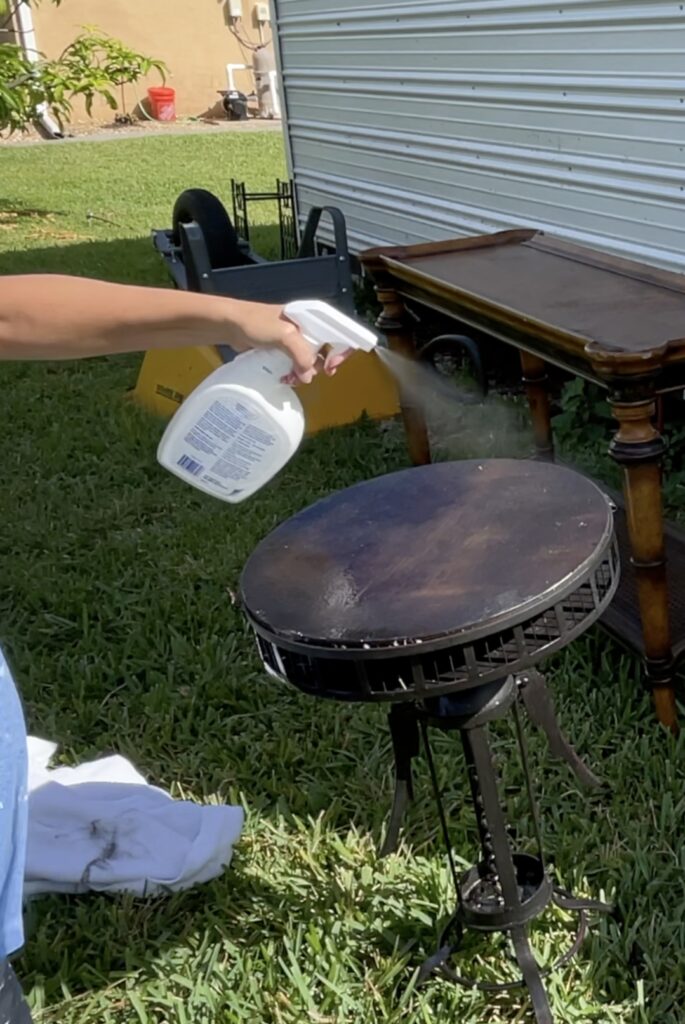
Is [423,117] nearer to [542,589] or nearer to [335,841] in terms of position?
[335,841]

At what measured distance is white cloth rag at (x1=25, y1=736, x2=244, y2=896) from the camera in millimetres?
2547

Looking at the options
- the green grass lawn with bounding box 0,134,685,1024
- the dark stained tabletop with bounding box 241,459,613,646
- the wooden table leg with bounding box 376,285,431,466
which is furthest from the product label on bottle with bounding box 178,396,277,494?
the wooden table leg with bounding box 376,285,431,466

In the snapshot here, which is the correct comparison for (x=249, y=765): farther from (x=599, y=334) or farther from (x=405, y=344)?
(x=405, y=344)

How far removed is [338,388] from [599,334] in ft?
8.43

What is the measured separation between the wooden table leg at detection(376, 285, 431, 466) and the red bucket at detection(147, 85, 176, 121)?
68.6 feet

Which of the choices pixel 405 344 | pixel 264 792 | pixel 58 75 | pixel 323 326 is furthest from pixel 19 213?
pixel 323 326

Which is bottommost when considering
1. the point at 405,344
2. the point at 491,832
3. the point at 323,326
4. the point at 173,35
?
the point at 491,832

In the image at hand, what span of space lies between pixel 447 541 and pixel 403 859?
110 cm

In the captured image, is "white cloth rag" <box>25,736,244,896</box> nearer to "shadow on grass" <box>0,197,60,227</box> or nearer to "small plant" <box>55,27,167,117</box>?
"small plant" <box>55,27,167,117</box>

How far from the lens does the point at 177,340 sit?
5.25 feet

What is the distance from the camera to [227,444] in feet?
6.02

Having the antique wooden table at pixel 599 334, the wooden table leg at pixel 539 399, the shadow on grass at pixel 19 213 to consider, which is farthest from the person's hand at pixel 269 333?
the shadow on grass at pixel 19 213

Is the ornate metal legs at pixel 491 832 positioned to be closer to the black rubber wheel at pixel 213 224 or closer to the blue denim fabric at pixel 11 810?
the blue denim fabric at pixel 11 810

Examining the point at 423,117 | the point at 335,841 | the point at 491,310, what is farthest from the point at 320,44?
the point at 335,841
